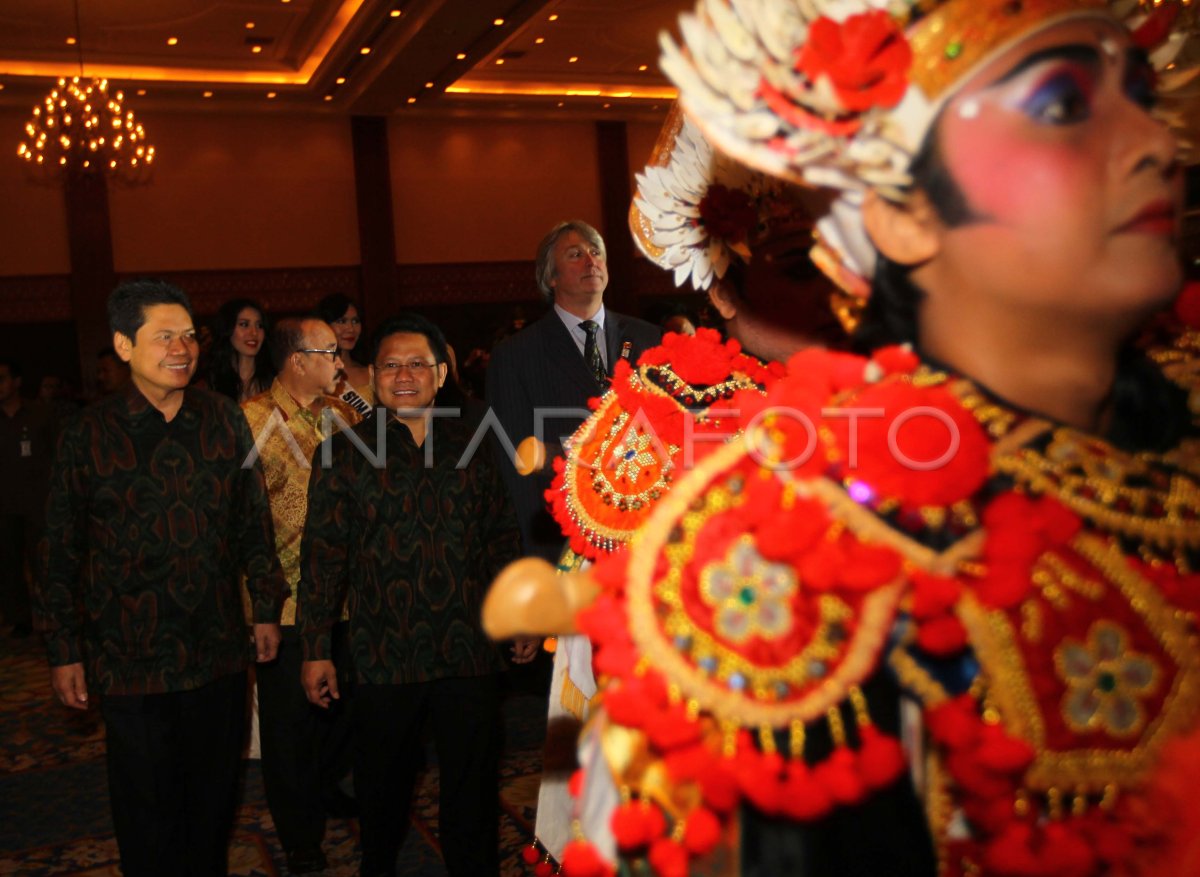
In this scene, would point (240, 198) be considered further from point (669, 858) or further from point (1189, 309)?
point (669, 858)

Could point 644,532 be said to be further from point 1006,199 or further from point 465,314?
point 465,314

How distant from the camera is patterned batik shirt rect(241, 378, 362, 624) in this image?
368 cm

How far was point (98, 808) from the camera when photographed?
13.5 ft

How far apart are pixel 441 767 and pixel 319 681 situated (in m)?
0.42

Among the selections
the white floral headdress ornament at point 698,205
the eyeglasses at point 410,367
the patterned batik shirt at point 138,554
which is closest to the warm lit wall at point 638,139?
the eyeglasses at point 410,367

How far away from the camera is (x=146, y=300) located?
3.00m

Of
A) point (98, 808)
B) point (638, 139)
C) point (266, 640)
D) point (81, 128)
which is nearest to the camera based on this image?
point (266, 640)

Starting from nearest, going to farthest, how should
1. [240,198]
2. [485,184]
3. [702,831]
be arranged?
[702,831], [240,198], [485,184]

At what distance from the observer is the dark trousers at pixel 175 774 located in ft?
9.29

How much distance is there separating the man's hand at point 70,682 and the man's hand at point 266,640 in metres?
0.48

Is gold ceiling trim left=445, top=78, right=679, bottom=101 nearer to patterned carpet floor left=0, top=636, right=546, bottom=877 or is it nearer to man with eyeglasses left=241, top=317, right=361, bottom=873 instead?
patterned carpet floor left=0, top=636, right=546, bottom=877

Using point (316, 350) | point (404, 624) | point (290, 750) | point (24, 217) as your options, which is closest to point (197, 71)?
point (24, 217)

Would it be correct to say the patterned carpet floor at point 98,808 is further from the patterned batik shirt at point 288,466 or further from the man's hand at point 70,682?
the man's hand at point 70,682

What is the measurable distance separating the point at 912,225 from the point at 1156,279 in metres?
0.23
